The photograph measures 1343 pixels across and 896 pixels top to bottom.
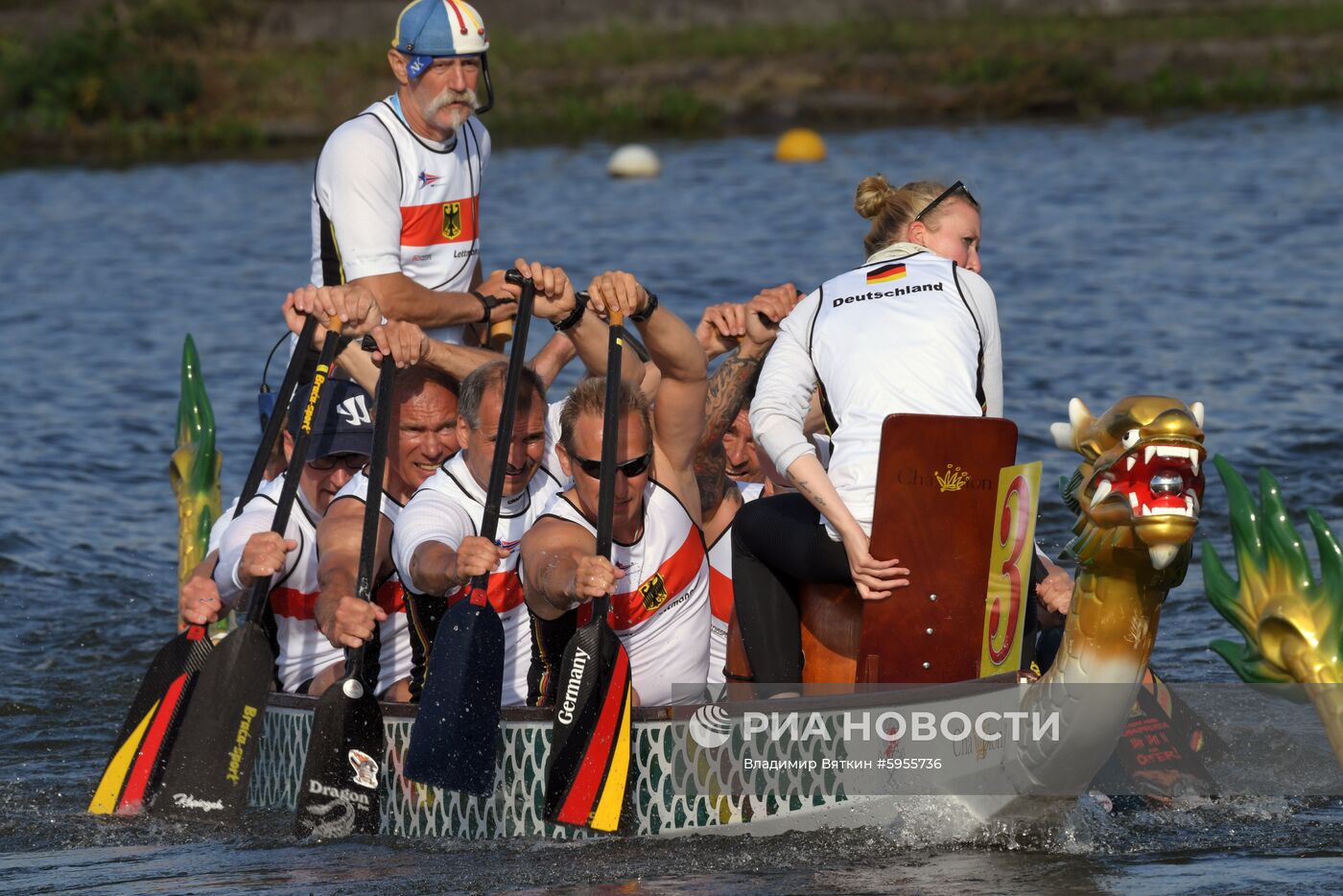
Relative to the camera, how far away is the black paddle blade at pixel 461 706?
498 cm

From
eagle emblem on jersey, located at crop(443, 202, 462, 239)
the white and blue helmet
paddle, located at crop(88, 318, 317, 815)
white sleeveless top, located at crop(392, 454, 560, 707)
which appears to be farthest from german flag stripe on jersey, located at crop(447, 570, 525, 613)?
the white and blue helmet

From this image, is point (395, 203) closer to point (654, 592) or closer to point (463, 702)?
point (654, 592)

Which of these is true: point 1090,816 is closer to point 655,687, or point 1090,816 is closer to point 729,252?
point 655,687

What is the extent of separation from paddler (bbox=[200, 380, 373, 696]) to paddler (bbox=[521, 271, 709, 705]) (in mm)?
846

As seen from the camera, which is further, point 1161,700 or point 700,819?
point 1161,700

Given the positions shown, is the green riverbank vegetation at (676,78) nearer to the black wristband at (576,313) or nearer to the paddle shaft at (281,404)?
the paddle shaft at (281,404)

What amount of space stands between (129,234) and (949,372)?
1781 cm

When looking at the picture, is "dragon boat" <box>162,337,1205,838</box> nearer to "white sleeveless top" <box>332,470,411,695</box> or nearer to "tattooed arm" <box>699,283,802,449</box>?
"white sleeveless top" <box>332,470,411,695</box>

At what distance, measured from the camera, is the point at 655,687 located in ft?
17.2

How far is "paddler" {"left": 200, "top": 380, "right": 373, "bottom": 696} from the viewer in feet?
18.1

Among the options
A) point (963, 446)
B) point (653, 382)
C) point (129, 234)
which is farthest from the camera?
point (129, 234)

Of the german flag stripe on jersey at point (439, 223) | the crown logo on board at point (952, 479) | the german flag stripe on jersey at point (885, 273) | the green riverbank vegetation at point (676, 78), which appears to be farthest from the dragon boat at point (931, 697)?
the green riverbank vegetation at point (676, 78)

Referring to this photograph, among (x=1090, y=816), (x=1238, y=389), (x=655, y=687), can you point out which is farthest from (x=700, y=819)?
(x=1238, y=389)

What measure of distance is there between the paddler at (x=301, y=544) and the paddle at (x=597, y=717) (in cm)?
104
